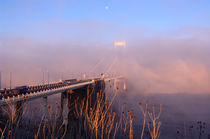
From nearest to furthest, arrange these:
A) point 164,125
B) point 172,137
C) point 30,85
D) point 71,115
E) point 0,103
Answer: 1. point 0,103
2. point 30,85
3. point 172,137
4. point 71,115
5. point 164,125

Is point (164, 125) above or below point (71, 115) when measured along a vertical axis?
below

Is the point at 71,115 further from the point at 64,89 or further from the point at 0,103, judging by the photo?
the point at 0,103

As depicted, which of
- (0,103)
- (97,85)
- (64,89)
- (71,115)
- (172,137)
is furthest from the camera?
(97,85)

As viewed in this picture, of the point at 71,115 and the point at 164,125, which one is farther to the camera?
the point at 164,125

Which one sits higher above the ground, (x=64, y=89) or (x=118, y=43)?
(x=118, y=43)

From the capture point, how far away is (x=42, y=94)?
28.0 meters

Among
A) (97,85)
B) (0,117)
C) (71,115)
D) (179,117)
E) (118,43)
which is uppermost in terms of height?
(118,43)

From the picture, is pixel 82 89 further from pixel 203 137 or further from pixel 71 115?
pixel 203 137

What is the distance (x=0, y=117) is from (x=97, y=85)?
1041 inches

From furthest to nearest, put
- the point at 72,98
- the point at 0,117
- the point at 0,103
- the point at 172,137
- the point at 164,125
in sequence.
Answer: the point at 164,125
the point at 72,98
the point at 172,137
the point at 0,117
the point at 0,103

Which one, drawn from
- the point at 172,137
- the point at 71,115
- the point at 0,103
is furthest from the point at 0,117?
the point at 172,137

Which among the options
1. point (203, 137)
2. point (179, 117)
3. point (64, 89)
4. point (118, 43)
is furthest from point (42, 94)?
point (118, 43)

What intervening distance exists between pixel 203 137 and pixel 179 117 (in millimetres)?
29250

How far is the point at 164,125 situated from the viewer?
53.3 metres
